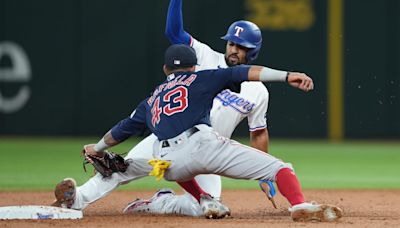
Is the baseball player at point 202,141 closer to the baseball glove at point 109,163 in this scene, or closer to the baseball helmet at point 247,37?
the baseball glove at point 109,163

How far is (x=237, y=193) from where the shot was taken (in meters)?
8.55

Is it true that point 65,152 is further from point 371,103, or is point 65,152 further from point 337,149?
point 371,103

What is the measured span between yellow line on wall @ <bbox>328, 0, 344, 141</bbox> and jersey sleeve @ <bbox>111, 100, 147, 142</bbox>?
8.44 m

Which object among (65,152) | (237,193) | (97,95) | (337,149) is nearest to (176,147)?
(237,193)

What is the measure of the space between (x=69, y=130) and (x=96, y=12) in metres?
1.86

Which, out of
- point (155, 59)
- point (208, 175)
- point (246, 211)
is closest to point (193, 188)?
point (208, 175)

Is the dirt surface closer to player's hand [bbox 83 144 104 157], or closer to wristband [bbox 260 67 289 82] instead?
player's hand [bbox 83 144 104 157]

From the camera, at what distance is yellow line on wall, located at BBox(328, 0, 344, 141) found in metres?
14.6

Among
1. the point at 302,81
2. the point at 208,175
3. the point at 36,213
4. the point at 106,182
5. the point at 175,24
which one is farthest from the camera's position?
the point at 175,24

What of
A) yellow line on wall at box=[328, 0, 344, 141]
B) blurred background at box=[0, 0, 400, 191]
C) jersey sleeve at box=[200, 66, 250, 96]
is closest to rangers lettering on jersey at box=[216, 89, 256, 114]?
jersey sleeve at box=[200, 66, 250, 96]

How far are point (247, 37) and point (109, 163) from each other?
1.50 metres

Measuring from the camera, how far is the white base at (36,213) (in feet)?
20.4

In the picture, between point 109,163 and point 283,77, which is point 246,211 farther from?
point 283,77

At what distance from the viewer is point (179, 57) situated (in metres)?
6.32
